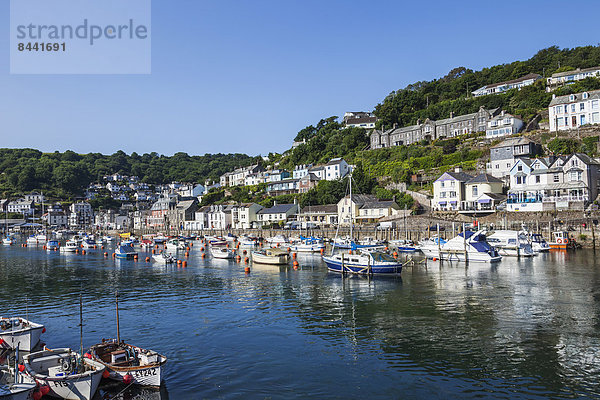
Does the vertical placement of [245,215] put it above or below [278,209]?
below

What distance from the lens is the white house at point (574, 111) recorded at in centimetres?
8550

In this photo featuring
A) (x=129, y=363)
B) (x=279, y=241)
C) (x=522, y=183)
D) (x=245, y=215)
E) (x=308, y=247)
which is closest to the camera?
(x=129, y=363)

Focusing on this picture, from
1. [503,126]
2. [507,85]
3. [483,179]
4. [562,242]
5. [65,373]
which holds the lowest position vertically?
[65,373]

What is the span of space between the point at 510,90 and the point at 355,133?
146 feet

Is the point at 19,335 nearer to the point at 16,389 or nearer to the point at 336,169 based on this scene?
the point at 16,389

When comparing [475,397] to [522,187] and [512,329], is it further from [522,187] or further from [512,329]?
[522,187]

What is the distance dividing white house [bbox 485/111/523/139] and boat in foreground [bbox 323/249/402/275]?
66.0m

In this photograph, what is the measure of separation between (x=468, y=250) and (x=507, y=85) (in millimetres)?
84306

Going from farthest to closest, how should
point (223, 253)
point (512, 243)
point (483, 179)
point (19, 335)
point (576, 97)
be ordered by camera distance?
point (576, 97)
point (483, 179)
point (223, 253)
point (512, 243)
point (19, 335)

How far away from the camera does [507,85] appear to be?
121 m

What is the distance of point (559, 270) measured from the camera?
44500mm

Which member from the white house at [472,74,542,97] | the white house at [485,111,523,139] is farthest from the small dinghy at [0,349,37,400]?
the white house at [472,74,542,97]

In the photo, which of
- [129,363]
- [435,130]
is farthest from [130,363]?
[435,130]

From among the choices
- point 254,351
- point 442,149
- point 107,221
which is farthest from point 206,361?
point 107,221
